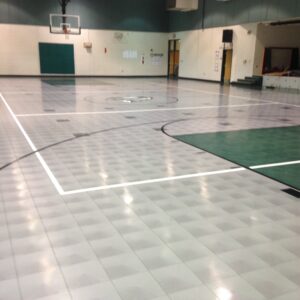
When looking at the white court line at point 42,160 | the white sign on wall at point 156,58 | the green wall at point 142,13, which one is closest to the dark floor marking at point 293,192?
the white court line at point 42,160

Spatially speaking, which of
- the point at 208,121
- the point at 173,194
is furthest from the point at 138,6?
the point at 173,194

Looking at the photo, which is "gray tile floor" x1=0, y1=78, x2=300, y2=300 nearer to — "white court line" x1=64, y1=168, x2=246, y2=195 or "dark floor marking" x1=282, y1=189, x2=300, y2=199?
"white court line" x1=64, y1=168, x2=246, y2=195

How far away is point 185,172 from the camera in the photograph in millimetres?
4957

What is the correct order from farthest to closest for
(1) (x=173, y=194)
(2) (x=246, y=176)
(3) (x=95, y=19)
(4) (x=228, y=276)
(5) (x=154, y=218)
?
(3) (x=95, y=19) < (2) (x=246, y=176) < (1) (x=173, y=194) < (5) (x=154, y=218) < (4) (x=228, y=276)

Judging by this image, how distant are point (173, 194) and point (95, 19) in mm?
23206

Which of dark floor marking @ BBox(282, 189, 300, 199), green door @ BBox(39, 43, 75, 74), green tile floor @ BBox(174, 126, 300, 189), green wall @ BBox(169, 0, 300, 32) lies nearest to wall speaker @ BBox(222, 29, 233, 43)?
green wall @ BBox(169, 0, 300, 32)

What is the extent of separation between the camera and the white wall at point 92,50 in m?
23.4

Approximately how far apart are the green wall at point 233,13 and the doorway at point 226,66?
1.71 m

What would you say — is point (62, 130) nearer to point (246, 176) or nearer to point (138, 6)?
point (246, 176)

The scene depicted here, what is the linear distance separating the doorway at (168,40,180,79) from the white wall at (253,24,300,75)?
333 inches

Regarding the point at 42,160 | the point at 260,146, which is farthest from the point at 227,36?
the point at 42,160

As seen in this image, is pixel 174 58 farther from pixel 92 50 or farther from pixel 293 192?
pixel 293 192

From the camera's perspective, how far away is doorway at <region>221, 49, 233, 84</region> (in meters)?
22.2

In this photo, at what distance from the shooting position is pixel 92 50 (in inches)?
1005
